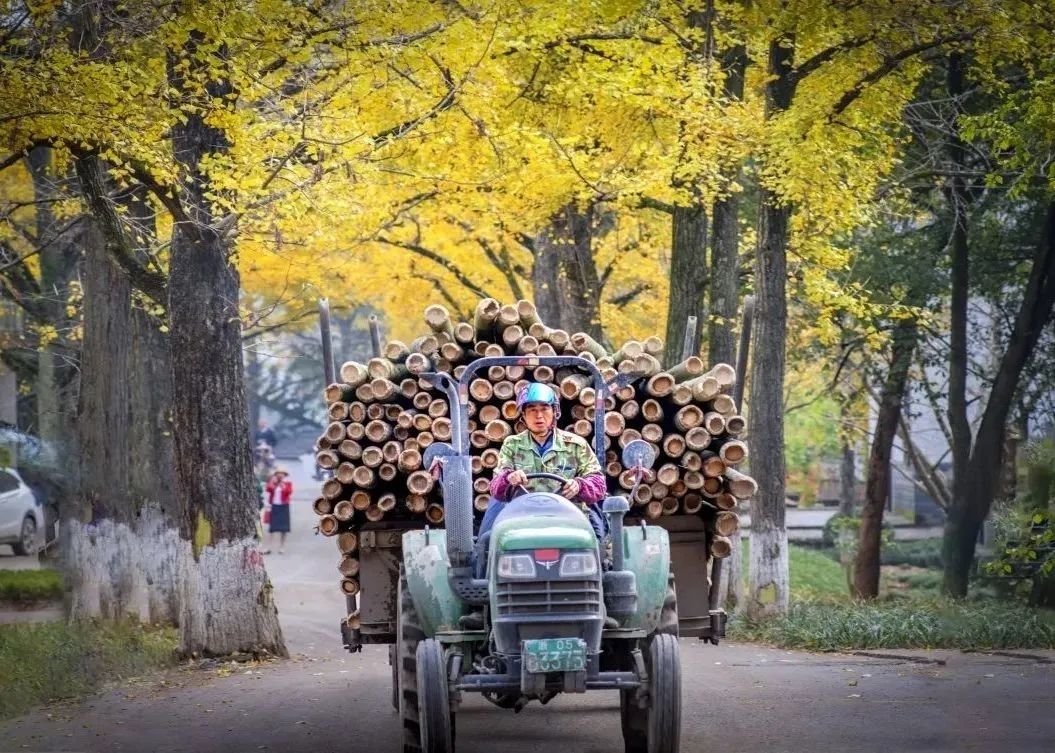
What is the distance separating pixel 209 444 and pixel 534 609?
7836 millimetres

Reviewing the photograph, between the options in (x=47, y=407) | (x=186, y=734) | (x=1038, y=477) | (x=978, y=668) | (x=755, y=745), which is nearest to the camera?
(x=755, y=745)

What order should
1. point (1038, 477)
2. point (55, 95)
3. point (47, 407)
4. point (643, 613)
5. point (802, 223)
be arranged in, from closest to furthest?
1. point (643, 613)
2. point (55, 95)
3. point (1038, 477)
4. point (802, 223)
5. point (47, 407)

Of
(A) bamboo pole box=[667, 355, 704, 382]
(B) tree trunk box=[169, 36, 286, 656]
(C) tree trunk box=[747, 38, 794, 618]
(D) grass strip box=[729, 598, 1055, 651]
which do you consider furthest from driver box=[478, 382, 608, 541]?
(C) tree trunk box=[747, 38, 794, 618]

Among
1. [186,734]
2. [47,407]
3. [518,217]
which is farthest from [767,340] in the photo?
[47,407]

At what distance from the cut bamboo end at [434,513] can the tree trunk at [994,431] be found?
14.1 metres

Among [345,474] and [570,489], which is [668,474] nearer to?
[570,489]

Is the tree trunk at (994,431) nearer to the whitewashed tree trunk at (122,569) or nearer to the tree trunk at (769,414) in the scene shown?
the tree trunk at (769,414)

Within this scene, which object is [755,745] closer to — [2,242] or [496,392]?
[496,392]

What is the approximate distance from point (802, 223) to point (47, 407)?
12.9 metres

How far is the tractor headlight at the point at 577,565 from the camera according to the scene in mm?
8945

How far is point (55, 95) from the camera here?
1359cm

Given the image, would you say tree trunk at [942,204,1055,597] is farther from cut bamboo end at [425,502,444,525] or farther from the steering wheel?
the steering wheel

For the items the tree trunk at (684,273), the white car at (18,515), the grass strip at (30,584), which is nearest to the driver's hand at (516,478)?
the grass strip at (30,584)

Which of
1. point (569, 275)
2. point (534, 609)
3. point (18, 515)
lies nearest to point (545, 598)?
point (534, 609)
